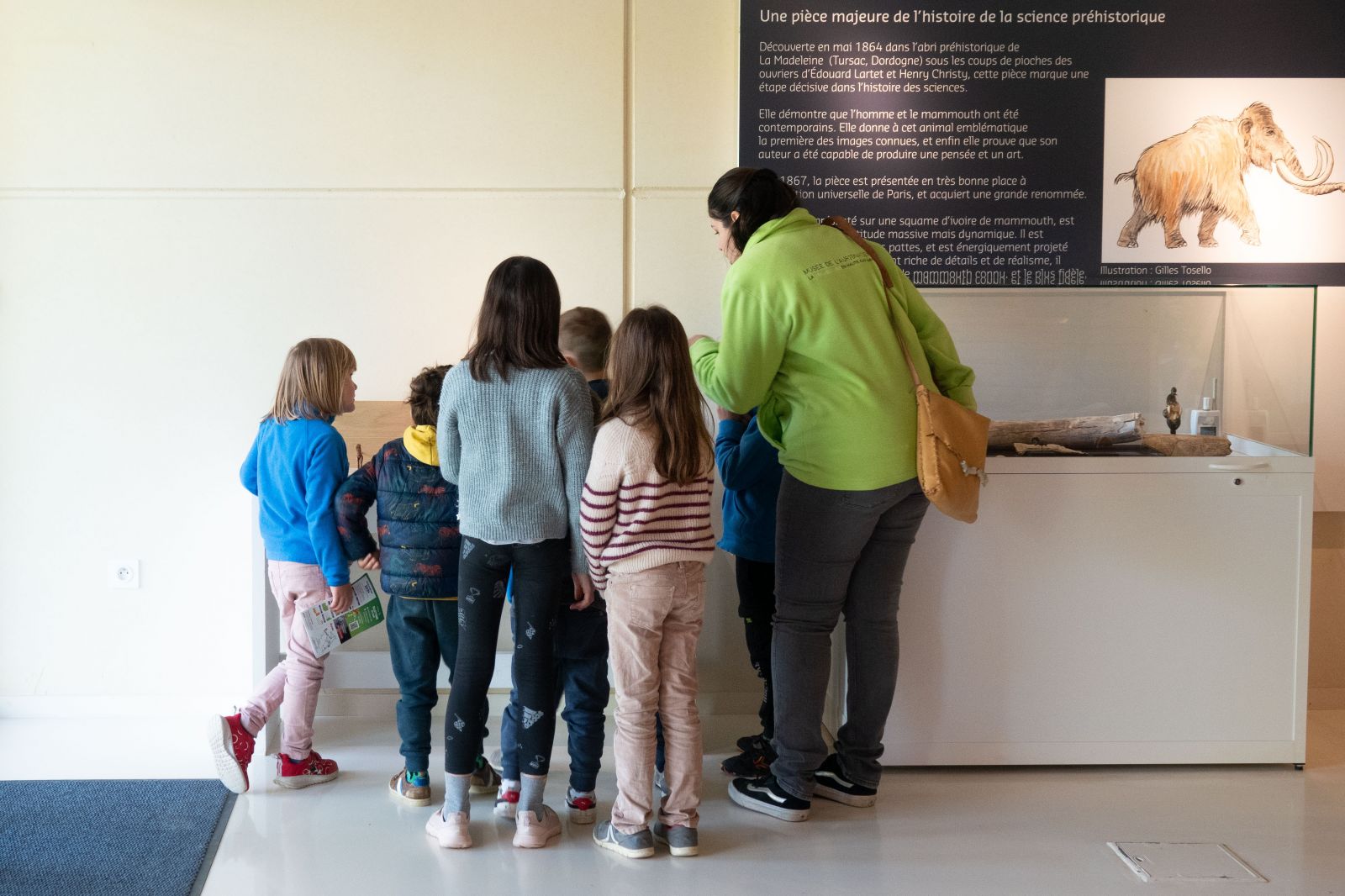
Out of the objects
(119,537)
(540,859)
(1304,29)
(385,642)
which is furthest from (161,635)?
(1304,29)

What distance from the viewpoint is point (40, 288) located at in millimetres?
3531

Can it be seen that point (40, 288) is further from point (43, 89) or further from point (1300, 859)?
point (1300, 859)

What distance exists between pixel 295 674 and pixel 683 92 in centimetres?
200

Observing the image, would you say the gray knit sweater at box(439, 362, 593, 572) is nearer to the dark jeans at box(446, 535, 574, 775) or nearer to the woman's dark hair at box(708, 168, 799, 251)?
the dark jeans at box(446, 535, 574, 775)

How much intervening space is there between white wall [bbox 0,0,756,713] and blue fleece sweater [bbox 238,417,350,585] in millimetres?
726

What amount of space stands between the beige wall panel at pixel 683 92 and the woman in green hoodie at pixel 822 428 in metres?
0.88

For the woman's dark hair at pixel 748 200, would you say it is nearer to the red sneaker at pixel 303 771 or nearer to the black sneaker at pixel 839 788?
the black sneaker at pixel 839 788

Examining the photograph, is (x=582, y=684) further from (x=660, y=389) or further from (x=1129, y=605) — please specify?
(x=1129, y=605)

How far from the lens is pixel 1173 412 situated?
322 centimetres

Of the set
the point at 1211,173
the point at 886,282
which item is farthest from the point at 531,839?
the point at 1211,173

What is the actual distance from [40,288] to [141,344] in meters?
0.34

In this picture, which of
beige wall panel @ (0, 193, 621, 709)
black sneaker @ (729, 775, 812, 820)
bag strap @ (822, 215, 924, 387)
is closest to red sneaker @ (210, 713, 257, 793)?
beige wall panel @ (0, 193, 621, 709)

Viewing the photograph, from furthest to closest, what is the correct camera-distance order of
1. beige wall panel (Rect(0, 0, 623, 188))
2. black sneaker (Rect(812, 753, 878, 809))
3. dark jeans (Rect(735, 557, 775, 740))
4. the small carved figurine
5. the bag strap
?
beige wall panel (Rect(0, 0, 623, 188)), the small carved figurine, dark jeans (Rect(735, 557, 775, 740)), black sneaker (Rect(812, 753, 878, 809)), the bag strap

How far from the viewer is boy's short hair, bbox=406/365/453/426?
8.79ft
